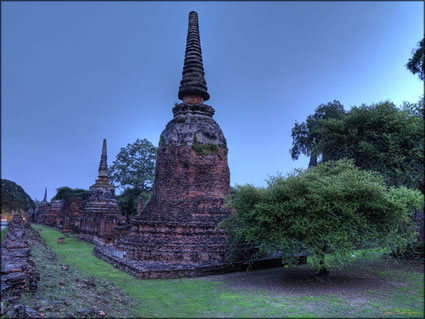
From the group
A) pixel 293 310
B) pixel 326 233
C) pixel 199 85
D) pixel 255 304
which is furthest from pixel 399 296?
pixel 199 85

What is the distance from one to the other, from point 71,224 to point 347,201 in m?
23.7

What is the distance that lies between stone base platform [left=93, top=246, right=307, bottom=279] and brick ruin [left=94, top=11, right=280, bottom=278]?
0.03 metres

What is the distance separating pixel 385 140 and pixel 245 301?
10782 millimetres

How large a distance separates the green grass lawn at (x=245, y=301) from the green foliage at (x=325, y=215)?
1.26 metres

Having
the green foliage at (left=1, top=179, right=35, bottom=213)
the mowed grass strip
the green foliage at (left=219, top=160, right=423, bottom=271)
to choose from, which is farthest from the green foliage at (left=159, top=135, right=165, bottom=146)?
the green foliage at (left=1, top=179, right=35, bottom=213)

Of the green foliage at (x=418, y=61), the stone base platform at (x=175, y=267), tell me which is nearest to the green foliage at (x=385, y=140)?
the green foliage at (x=418, y=61)

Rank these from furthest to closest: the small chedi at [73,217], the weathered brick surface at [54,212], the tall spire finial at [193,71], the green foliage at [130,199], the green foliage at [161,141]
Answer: the weathered brick surface at [54,212] → the green foliage at [130,199] → the small chedi at [73,217] → the tall spire finial at [193,71] → the green foliage at [161,141]

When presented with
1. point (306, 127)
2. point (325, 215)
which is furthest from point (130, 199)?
point (325, 215)

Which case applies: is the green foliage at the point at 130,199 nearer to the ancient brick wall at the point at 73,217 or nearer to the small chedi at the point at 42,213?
the ancient brick wall at the point at 73,217

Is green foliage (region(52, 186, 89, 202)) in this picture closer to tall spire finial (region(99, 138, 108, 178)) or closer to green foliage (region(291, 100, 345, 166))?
tall spire finial (region(99, 138, 108, 178))

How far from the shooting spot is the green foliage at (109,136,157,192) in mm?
31500

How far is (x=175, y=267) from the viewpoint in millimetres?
10453

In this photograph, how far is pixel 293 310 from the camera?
21.4 ft

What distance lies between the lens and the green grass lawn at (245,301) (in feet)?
20.9
